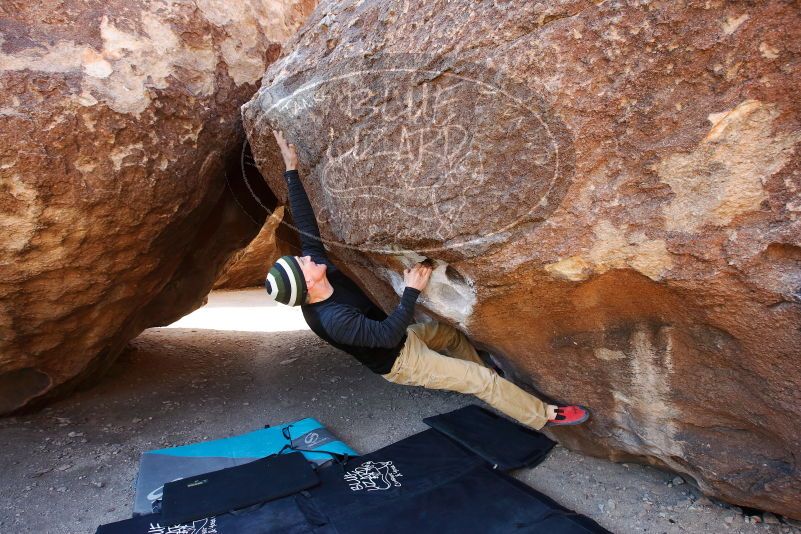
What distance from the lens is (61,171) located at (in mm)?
2535

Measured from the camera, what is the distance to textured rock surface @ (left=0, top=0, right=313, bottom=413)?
2.50m

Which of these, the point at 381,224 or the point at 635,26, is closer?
the point at 635,26

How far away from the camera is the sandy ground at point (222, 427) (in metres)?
2.37

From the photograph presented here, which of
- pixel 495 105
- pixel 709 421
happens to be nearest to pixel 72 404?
pixel 495 105

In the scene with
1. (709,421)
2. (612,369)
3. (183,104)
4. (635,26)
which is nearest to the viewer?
(635,26)

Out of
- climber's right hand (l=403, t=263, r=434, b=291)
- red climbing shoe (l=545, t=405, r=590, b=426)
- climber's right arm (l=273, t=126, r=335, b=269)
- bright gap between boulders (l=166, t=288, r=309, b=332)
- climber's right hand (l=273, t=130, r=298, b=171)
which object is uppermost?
climber's right hand (l=273, t=130, r=298, b=171)

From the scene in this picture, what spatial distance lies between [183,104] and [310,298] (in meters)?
Answer: 1.32

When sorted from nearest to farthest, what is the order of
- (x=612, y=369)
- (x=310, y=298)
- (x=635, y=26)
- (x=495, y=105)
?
1. (x=635, y=26)
2. (x=495, y=105)
3. (x=612, y=369)
4. (x=310, y=298)

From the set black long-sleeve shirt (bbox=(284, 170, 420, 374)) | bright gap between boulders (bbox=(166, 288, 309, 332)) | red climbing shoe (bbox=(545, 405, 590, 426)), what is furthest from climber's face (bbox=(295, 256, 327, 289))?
bright gap between boulders (bbox=(166, 288, 309, 332))

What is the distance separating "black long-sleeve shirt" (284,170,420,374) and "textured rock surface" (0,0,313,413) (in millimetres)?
733

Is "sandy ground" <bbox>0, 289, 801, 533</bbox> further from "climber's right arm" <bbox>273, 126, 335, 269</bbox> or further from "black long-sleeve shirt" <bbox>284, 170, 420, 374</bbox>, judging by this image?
"climber's right arm" <bbox>273, 126, 335, 269</bbox>

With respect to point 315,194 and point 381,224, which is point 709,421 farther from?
point 315,194

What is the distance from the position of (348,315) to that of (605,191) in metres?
1.21

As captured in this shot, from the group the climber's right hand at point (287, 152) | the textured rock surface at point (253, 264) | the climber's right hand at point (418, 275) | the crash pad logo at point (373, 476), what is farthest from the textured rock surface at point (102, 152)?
the textured rock surface at point (253, 264)
